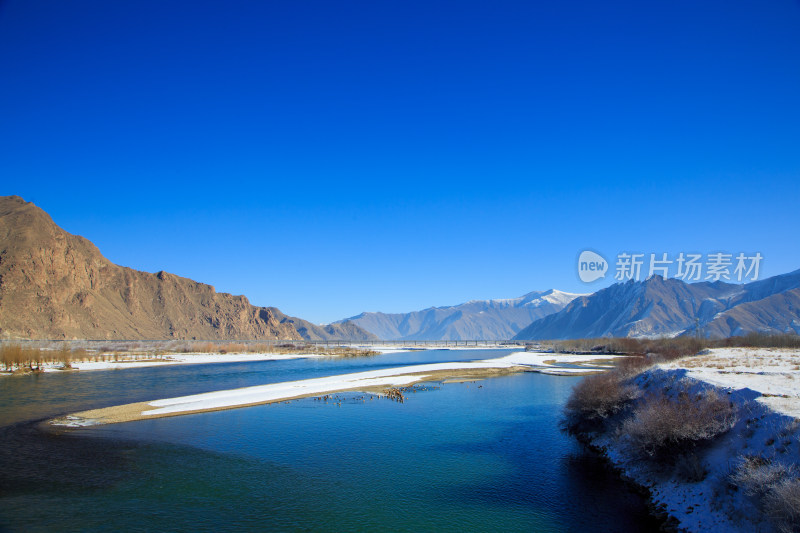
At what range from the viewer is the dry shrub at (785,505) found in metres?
9.66

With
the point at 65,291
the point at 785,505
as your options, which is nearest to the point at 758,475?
the point at 785,505

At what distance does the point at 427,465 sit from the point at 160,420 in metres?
18.3

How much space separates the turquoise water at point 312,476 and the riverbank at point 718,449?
142 cm

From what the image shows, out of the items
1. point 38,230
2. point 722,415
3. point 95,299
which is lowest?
point 722,415

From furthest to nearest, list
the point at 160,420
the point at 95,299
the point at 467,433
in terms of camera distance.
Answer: the point at 95,299 → the point at 160,420 → the point at 467,433

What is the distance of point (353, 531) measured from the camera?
43.7 ft

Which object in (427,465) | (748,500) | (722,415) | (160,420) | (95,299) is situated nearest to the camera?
(748,500)

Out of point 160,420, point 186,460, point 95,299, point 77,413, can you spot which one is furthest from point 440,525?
point 95,299

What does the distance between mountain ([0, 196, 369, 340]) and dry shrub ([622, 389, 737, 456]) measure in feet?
437

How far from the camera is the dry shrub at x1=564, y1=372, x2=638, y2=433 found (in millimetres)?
23422

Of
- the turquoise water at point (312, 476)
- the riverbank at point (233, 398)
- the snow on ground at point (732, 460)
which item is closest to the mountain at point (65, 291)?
the riverbank at point (233, 398)

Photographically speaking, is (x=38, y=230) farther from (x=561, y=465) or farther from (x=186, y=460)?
(x=561, y=465)

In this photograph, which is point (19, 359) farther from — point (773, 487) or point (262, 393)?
point (773, 487)

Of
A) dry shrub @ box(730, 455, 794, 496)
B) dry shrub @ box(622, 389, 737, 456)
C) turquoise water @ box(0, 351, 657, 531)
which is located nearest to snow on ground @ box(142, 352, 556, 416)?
turquoise water @ box(0, 351, 657, 531)
